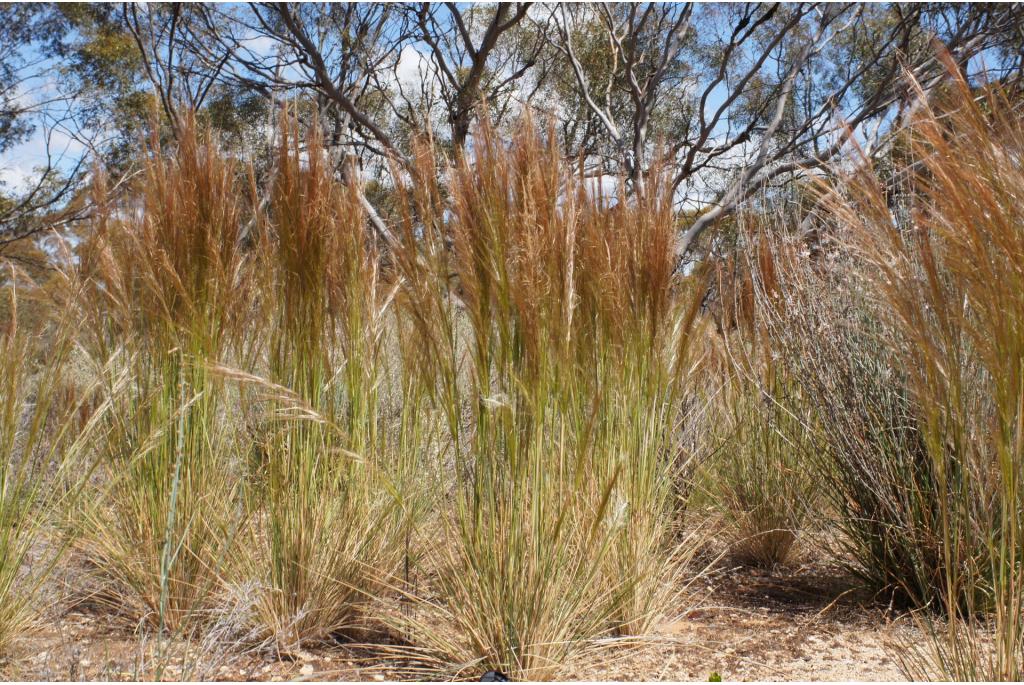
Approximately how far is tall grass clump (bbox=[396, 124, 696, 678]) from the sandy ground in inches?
7.1

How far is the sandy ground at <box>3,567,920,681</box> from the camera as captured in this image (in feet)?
7.36

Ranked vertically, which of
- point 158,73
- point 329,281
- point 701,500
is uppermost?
point 158,73

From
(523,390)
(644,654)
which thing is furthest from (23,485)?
(644,654)

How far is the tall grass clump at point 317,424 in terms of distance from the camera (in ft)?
8.31

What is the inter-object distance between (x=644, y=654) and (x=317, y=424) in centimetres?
130

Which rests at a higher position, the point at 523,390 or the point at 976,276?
the point at 976,276

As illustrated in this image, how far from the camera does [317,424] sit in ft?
8.59

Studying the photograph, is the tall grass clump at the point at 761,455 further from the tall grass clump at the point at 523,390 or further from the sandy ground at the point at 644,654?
the tall grass clump at the point at 523,390

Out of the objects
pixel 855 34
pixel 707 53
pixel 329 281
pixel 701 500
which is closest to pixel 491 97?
pixel 707 53

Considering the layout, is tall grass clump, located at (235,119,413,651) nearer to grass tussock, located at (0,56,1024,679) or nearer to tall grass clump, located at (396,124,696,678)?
grass tussock, located at (0,56,1024,679)

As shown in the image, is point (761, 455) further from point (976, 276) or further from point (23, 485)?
point (23, 485)

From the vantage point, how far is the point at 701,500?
4.18 meters

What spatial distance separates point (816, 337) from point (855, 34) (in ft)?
25.5

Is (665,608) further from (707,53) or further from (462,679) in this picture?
(707,53)
